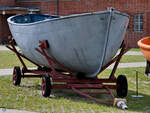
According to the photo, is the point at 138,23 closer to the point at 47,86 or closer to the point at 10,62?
the point at 10,62

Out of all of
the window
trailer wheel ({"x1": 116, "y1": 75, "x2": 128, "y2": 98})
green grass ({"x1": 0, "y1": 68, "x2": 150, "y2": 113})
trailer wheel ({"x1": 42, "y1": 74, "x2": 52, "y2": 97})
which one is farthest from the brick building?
trailer wheel ({"x1": 42, "y1": 74, "x2": 52, "y2": 97})

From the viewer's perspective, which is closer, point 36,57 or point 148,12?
point 36,57

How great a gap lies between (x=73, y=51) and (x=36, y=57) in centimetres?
178

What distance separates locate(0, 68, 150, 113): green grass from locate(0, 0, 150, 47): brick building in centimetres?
1997

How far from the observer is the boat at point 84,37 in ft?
27.9

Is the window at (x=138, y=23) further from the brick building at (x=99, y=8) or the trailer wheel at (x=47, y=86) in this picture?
the trailer wheel at (x=47, y=86)

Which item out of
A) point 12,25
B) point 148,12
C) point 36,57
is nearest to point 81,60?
point 36,57

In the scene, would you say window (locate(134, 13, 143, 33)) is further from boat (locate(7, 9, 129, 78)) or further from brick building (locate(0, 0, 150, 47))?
boat (locate(7, 9, 129, 78))

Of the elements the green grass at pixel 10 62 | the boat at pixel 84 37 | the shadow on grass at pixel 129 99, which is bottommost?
the green grass at pixel 10 62

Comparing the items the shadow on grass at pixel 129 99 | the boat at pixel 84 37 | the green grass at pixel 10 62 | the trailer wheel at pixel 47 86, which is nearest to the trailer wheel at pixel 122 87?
the shadow on grass at pixel 129 99

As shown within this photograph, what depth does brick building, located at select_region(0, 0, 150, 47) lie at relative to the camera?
101 ft

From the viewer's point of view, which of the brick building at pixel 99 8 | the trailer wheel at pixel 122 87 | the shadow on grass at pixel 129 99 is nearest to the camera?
the shadow on grass at pixel 129 99

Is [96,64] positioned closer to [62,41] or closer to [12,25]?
[62,41]

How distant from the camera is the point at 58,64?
9.37 m
